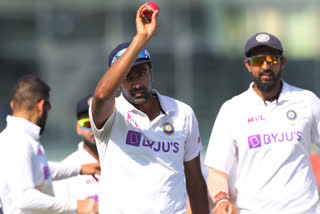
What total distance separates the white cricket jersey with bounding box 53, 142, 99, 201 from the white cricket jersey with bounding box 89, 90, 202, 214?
7.93 feet

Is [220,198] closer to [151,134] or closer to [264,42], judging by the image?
[151,134]

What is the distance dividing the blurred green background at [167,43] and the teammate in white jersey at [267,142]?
1593cm

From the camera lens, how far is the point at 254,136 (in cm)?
560

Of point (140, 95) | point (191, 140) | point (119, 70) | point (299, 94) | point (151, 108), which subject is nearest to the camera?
point (119, 70)

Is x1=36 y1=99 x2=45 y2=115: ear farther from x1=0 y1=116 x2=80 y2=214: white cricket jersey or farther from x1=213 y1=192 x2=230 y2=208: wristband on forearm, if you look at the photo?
x1=213 y1=192 x2=230 y2=208: wristband on forearm

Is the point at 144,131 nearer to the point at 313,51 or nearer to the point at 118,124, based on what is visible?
the point at 118,124

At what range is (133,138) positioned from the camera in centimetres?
453

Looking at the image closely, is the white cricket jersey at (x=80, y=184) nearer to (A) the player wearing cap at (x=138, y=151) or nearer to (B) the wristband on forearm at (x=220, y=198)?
(B) the wristband on forearm at (x=220, y=198)

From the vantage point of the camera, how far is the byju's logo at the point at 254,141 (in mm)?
5566

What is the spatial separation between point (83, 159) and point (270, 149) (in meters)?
2.40

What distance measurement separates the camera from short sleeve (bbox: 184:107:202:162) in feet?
15.9

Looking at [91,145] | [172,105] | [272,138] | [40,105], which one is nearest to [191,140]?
[172,105]

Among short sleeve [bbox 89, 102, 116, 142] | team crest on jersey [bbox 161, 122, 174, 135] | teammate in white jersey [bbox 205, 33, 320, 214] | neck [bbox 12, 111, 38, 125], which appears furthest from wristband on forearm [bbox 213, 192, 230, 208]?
neck [bbox 12, 111, 38, 125]

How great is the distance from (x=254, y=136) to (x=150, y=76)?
136 cm
